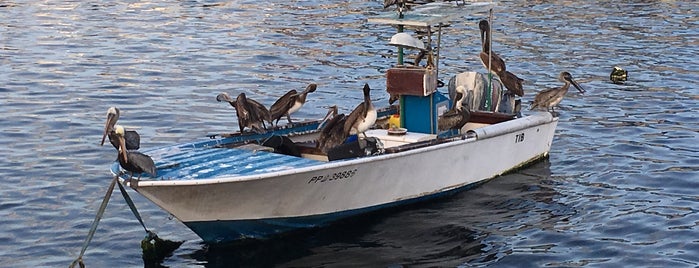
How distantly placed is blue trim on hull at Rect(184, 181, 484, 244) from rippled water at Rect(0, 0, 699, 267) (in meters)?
0.23

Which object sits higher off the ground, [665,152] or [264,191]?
[264,191]

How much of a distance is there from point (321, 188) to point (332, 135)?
1.41 m

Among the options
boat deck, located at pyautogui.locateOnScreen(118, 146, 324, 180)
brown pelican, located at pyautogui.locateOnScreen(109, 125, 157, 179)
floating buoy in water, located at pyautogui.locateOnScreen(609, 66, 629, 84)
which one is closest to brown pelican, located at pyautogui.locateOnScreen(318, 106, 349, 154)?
boat deck, located at pyautogui.locateOnScreen(118, 146, 324, 180)

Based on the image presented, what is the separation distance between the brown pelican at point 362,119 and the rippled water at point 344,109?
146 cm

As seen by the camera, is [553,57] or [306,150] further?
[553,57]

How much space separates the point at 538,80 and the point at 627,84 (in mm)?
2359

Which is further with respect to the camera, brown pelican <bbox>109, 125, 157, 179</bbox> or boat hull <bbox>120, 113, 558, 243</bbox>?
boat hull <bbox>120, 113, 558, 243</bbox>

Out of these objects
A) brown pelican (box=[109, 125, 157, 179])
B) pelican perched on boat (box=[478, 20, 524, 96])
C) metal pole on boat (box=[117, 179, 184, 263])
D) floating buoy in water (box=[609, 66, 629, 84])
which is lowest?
floating buoy in water (box=[609, 66, 629, 84])

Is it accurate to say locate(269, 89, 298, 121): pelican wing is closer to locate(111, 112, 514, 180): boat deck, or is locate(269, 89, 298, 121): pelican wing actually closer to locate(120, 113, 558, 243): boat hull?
locate(111, 112, 514, 180): boat deck

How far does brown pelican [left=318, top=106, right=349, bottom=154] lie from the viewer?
19.0 m

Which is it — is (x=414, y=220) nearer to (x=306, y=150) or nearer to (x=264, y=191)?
(x=306, y=150)

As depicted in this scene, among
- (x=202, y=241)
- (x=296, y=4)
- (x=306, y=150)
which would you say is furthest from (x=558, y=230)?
(x=296, y=4)

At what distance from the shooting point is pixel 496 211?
20.5 meters

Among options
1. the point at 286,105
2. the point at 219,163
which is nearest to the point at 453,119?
the point at 286,105
